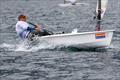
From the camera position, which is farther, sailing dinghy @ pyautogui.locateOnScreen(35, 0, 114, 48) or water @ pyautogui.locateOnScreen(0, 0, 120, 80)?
sailing dinghy @ pyautogui.locateOnScreen(35, 0, 114, 48)

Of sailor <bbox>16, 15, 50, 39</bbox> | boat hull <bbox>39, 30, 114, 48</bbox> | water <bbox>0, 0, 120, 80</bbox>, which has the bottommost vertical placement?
water <bbox>0, 0, 120, 80</bbox>

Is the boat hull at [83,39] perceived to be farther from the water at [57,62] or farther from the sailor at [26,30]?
the sailor at [26,30]

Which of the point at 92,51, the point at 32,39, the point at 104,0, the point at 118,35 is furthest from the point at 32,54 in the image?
the point at 118,35

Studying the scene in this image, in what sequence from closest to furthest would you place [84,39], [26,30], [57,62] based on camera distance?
[57,62] < [84,39] < [26,30]

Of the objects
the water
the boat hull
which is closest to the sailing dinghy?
the boat hull

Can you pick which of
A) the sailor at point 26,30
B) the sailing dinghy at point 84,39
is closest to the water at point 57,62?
A: the sailing dinghy at point 84,39

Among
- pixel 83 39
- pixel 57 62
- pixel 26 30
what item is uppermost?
pixel 26 30

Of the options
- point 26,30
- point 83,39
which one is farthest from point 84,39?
point 26,30

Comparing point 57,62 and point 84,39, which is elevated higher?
point 84,39

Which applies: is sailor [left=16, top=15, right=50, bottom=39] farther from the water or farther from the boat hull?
the water

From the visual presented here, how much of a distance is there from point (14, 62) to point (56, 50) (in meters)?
3.58

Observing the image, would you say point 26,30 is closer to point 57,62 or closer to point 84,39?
point 84,39

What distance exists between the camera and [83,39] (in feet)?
83.6

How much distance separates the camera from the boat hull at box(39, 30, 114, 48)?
25.2 metres
